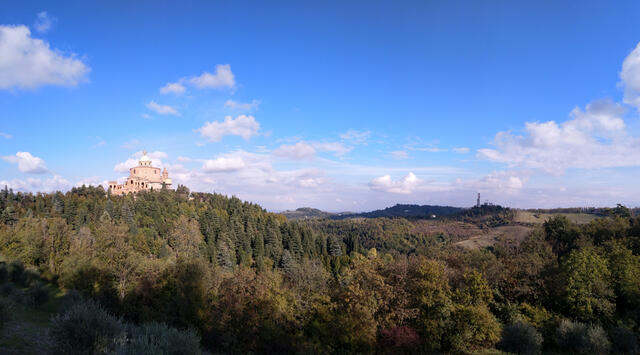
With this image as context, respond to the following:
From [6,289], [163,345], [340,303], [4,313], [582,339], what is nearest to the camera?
[163,345]

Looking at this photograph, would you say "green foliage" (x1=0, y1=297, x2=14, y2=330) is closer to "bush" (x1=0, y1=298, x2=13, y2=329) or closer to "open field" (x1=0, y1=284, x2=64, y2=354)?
"bush" (x1=0, y1=298, x2=13, y2=329)

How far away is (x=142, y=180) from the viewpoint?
108m

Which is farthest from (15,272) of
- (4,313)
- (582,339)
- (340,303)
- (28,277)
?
(582,339)

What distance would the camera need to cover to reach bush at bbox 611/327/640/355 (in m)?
25.3

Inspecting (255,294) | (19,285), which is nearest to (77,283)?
(19,285)

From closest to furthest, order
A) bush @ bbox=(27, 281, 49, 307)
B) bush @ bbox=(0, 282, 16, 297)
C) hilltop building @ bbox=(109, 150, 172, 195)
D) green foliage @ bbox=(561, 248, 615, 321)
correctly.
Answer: bush @ bbox=(27, 281, 49, 307)
green foliage @ bbox=(561, 248, 615, 321)
bush @ bbox=(0, 282, 16, 297)
hilltop building @ bbox=(109, 150, 172, 195)

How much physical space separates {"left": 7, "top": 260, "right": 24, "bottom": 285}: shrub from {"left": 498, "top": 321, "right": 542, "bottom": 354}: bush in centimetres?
5410

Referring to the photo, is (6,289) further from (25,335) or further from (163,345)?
(163,345)

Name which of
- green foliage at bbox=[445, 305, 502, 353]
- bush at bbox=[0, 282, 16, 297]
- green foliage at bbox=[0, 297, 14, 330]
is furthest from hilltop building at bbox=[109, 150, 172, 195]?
green foliage at bbox=[445, 305, 502, 353]

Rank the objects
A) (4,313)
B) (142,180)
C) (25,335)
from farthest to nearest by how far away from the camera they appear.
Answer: (142,180) < (25,335) < (4,313)

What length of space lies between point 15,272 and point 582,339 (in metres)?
60.1

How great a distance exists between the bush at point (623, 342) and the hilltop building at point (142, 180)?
112m

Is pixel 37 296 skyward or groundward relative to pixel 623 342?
skyward

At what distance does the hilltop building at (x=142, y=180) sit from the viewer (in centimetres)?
10519
